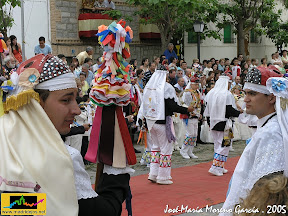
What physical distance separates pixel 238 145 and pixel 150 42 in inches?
409

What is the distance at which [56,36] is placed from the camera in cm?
1923

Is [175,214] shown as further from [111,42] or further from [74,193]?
[74,193]

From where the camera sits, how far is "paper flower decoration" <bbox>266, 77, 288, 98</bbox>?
421 cm

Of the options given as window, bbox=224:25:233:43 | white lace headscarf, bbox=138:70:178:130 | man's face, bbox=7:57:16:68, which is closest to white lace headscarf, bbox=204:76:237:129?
white lace headscarf, bbox=138:70:178:130

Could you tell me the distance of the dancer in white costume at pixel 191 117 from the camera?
1148cm

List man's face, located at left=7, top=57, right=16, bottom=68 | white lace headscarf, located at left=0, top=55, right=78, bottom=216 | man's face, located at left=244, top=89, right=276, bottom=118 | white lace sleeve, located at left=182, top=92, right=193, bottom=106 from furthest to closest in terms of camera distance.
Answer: white lace sleeve, located at left=182, top=92, right=193, bottom=106 < man's face, located at left=7, top=57, right=16, bottom=68 < man's face, located at left=244, top=89, right=276, bottom=118 < white lace headscarf, located at left=0, top=55, right=78, bottom=216

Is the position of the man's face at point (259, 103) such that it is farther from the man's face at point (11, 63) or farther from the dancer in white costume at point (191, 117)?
the man's face at point (11, 63)

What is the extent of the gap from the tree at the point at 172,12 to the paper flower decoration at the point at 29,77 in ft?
49.9

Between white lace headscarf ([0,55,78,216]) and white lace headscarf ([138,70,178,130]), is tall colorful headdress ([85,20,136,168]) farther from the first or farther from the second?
white lace headscarf ([138,70,178,130])

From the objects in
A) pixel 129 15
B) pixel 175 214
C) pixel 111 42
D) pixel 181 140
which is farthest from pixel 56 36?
pixel 111 42

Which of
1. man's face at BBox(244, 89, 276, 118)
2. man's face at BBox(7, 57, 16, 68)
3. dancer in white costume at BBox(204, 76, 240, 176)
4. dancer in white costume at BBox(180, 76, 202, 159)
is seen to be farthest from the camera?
dancer in white costume at BBox(180, 76, 202, 159)

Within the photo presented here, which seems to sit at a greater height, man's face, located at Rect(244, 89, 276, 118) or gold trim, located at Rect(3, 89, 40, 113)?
gold trim, located at Rect(3, 89, 40, 113)

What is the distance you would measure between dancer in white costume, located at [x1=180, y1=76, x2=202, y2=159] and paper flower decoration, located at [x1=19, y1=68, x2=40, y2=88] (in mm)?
9056

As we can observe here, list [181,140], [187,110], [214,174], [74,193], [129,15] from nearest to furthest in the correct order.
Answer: [74,193] < [187,110] < [214,174] < [181,140] < [129,15]
